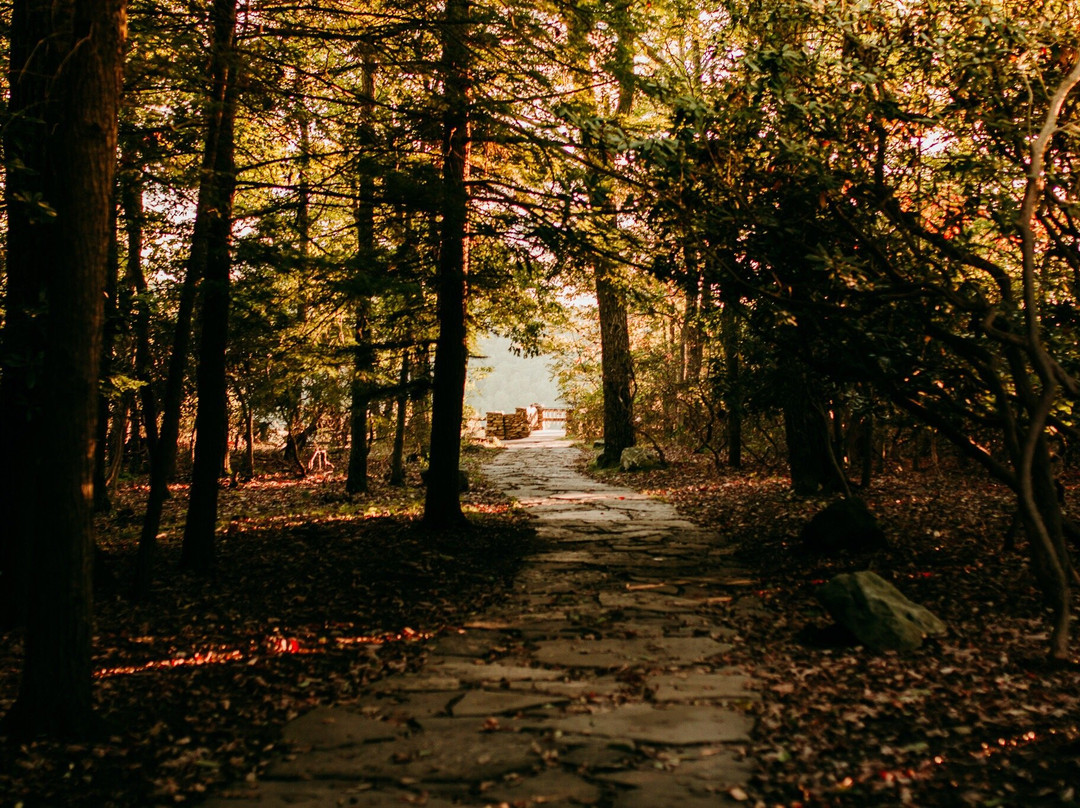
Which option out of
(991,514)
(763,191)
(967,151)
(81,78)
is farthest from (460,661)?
(991,514)

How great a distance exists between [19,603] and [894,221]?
7.80 metres

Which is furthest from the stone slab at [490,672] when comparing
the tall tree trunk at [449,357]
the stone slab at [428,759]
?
the tall tree trunk at [449,357]

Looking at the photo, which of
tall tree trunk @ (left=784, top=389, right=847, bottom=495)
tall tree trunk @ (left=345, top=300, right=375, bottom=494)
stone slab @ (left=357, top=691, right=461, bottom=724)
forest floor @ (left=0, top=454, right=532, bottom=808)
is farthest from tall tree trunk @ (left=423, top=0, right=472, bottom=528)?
tall tree trunk @ (left=784, top=389, right=847, bottom=495)

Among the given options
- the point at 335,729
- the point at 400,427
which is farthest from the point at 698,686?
the point at 400,427

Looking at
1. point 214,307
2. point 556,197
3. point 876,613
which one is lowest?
point 876,613

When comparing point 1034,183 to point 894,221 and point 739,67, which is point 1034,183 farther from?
point 739,67

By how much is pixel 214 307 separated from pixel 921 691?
696 centimetres

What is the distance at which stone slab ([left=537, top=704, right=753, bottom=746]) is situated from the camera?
3871mm

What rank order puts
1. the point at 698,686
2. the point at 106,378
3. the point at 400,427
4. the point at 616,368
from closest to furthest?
the point at 698,686, the point at 106,378, the point at 400,427, the point at 616,368

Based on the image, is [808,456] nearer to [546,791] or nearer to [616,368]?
[616,368]

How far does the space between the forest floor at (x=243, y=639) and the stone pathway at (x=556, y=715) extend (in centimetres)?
32

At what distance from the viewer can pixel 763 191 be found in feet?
22.4

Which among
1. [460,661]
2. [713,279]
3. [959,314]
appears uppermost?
[713,279]

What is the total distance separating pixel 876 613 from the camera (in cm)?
524
